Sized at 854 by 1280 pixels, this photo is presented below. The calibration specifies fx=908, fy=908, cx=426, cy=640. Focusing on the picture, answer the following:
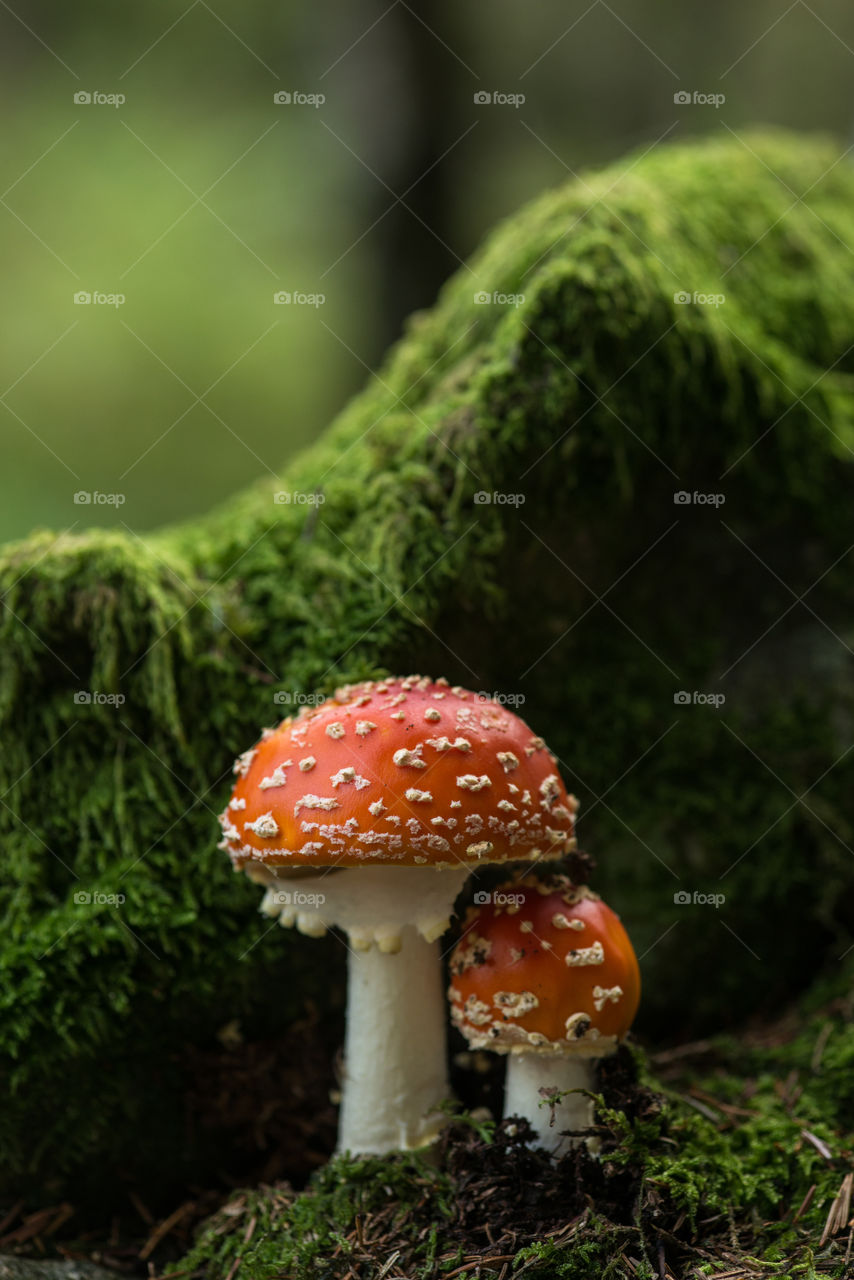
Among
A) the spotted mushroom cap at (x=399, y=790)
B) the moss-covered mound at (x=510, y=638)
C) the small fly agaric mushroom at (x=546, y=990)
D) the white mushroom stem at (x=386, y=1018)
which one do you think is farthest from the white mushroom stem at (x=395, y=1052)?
the spotted mushroom cap at (x=399, y=790)

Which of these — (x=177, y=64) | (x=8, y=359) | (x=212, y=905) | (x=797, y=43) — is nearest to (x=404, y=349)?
(x=212, y=905)

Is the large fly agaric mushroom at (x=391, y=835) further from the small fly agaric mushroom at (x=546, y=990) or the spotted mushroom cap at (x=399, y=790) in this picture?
the small fly agaric mushroom at (x=546, y=990)

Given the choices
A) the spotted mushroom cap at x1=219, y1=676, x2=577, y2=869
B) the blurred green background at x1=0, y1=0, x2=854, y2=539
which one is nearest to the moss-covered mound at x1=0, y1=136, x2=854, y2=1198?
the spotted mushroom cap at x1=219, y1=676, x2=577, y2=869

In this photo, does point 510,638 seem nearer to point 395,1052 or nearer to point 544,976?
point 544,976

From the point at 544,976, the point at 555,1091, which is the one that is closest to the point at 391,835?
the point at 544,976

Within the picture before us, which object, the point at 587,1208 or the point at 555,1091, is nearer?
the point at 587,1208

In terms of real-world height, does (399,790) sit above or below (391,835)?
above
